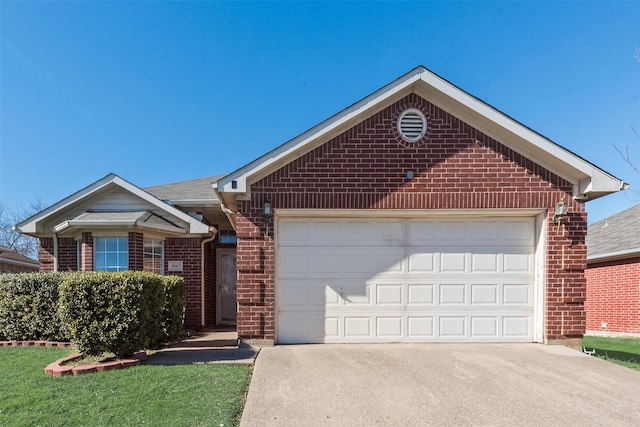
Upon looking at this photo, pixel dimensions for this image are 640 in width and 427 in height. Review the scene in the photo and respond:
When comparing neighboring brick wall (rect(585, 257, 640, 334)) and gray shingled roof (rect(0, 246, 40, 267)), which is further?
gray shingled roof (rect(0, 246, 40, 267))

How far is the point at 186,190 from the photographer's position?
11.4 meters

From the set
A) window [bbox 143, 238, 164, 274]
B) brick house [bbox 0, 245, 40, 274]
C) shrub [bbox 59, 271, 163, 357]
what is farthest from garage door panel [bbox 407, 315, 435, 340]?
brick house [bbox 0, 245, 40, 274]

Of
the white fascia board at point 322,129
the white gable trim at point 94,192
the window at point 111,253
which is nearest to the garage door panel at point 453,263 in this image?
the white fascia board at point 322,129

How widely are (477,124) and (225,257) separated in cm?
812

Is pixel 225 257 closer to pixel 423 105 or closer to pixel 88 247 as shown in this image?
pixel 88 247

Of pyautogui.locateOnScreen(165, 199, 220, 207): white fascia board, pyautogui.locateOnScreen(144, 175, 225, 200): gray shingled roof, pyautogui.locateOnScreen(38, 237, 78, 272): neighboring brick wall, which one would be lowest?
pyautogui.locateOnScreen(38, 237, 78, 272): neighboring brick wall

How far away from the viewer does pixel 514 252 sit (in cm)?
684

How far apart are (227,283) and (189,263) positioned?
74.2 inches

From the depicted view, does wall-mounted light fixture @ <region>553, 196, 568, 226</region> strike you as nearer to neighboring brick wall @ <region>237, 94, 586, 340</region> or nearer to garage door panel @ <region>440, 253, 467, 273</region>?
neighboring brick wall @ <region>237, 94, 586, 340</region>

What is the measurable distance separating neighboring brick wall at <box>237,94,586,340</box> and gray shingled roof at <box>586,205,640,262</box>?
22.9ft

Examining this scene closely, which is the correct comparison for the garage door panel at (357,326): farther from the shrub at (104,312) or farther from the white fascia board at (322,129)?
the shrub at (104,312)

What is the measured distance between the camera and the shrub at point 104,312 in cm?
550

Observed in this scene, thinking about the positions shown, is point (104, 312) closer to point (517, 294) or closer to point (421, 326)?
point (421, 326)

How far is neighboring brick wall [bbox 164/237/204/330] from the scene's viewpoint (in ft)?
31.4
